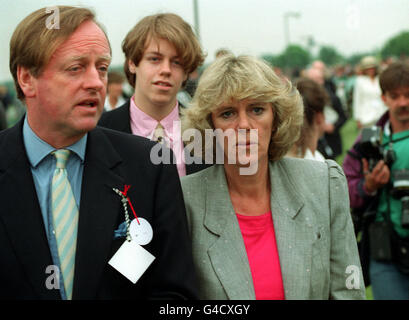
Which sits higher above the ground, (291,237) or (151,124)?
(151,124)

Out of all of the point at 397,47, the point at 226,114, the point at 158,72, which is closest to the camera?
the point at 226,114

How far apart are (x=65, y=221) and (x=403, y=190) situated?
2342 millimetres

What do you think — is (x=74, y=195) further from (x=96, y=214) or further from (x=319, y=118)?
(x=319, y=118)

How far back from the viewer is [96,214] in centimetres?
212

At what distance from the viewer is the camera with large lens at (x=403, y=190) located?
3.55 metres

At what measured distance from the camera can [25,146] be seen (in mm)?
2242

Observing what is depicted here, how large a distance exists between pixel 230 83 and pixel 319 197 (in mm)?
676

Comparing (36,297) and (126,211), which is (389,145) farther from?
(36,297)

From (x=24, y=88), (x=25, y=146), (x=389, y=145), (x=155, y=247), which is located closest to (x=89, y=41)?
(x=24, y=88)

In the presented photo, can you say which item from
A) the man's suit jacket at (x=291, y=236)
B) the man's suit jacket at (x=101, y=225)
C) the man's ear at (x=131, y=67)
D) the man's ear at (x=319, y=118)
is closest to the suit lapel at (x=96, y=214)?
the man's suit jacket at (x=101, y=225)

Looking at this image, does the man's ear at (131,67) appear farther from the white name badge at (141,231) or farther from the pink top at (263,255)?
the white name badge at (141,231)

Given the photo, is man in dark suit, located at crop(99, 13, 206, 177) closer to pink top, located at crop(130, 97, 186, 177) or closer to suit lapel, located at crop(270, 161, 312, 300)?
pink top, located at crop(130, 97, 186, 177)

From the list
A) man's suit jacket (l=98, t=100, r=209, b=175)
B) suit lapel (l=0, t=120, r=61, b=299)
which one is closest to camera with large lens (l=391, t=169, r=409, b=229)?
man's suit jacket (l=98, t=100, r=209, b=175)

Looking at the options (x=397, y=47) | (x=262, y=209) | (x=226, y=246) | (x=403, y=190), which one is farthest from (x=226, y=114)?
(x=397, y=47)
